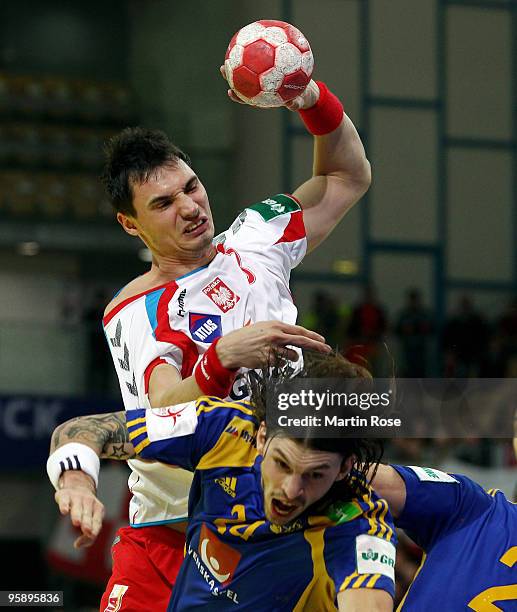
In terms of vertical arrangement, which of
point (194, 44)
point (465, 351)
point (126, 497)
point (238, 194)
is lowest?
point (126, 497)

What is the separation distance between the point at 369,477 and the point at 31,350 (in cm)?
952

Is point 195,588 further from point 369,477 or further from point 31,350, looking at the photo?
point 31,350

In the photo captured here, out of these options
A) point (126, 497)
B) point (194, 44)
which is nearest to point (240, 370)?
point (126, 497)

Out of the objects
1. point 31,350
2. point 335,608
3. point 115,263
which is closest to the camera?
point 335,608

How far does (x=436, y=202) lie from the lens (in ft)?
53.4

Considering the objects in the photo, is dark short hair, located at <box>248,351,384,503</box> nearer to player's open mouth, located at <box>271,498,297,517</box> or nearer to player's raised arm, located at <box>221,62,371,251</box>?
player's open mouth, located at <box>271,498,297,517</box>

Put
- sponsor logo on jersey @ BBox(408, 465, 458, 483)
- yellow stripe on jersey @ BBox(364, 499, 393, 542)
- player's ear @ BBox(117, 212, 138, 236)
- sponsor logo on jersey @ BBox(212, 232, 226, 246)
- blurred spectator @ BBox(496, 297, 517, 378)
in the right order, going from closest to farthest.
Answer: yellow stripe on jersey @ BBox(364, 499, 393, 542)
sponsor logo on jersey @ BBox(408, 465, 458, 483)
player's ear @ BBox(117, 212, 138, 236)
sponsor logo on jersey @ BBox(212, 232, 226, 246)
blurred spectator @ BBox(496, 297, 517, 378)

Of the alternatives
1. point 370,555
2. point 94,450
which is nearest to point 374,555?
point 370,555

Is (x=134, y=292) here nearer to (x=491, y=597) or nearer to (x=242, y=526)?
(x=242, y=526)

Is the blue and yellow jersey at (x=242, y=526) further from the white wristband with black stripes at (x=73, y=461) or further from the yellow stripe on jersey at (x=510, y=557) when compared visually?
the yellow stripe on jersey at (x=510, y=557)

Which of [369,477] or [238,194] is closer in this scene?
[369,477]

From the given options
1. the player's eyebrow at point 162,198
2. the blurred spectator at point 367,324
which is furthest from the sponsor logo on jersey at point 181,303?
the blurred spectator at point 367,324

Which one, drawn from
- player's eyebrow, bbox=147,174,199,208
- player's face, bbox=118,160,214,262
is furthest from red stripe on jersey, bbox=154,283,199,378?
player's eyebrow, bbox=147,174,199,208

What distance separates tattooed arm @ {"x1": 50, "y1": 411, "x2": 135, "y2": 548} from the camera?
9.77 feet
